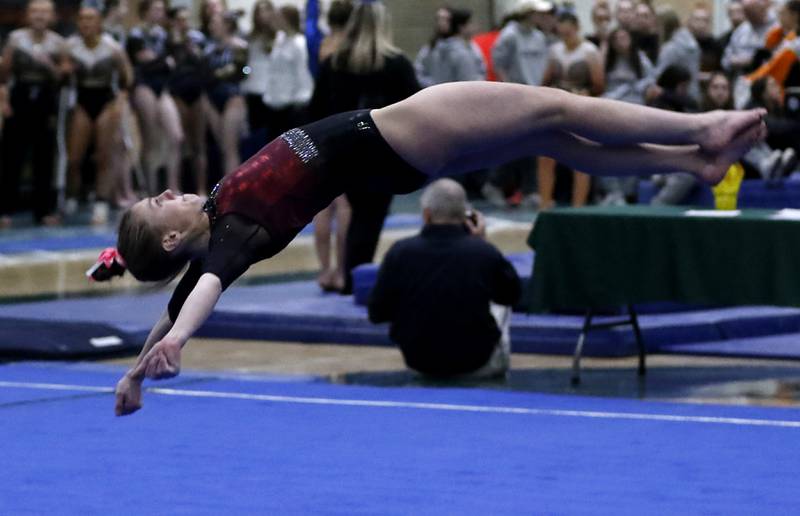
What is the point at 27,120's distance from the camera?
46.9 ft

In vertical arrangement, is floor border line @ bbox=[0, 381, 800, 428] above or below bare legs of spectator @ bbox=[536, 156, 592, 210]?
above

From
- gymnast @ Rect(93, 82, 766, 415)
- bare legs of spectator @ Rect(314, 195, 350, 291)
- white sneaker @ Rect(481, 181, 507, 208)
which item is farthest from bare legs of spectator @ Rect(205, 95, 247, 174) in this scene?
gymnast @ Rect(93, 82, 766, 415)

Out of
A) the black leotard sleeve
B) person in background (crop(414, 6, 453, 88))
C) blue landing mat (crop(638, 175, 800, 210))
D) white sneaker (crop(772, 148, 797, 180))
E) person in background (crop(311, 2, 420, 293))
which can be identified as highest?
the black leotard sleeve

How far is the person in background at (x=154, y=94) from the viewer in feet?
48.5

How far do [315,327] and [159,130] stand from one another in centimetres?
635

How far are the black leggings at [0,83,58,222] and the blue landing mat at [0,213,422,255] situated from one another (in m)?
0.45

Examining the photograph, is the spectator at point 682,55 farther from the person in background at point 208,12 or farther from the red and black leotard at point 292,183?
the red and black leotard at point 292,183

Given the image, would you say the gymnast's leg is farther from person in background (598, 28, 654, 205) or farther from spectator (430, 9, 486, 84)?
spectator (430, 9, 486, 84)

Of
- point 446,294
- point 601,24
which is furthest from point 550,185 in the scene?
point 446,294

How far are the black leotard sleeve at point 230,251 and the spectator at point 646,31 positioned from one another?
10111 mm

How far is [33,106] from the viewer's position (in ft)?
46.6

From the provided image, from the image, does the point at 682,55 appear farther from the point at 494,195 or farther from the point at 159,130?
the point at 159,130

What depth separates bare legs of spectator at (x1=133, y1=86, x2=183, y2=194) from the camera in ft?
49.0

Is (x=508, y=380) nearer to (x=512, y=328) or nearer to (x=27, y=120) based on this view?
(x=512, y=328)
